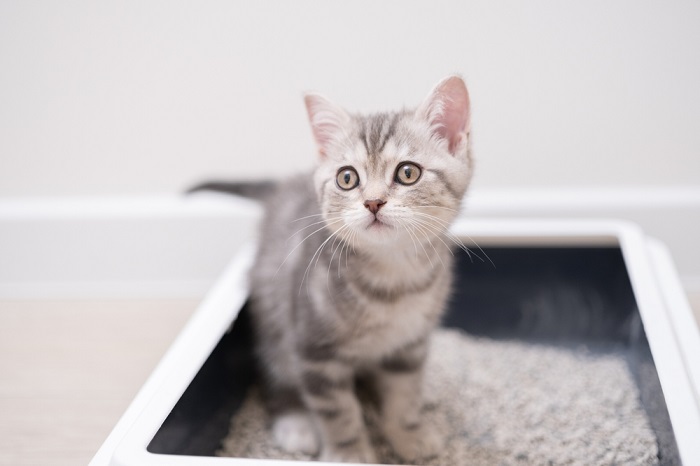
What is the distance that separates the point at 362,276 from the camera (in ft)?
3.49

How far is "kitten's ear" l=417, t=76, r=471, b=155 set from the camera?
965 millimetres

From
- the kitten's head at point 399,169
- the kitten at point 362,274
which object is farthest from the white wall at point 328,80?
the kitten's head at point 399,169

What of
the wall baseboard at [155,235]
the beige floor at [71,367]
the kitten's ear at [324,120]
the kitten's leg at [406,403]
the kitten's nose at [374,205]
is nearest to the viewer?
the kitten's nose at [374,205]

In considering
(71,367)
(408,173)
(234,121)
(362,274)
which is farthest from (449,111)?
(71,367)

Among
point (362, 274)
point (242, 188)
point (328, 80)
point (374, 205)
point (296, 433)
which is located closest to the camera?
point (374, 205)

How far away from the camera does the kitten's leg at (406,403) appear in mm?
1160

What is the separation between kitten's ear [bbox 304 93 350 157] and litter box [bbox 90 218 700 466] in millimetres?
398

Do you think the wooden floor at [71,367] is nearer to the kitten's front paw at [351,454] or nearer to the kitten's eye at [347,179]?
the kitten's front paw at [351,454]

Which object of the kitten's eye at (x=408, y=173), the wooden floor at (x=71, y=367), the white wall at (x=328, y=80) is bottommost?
the wooden floor at (x=71, y=367)

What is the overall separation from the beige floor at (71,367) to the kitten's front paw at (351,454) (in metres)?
0.49

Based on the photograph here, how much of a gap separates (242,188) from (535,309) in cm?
75

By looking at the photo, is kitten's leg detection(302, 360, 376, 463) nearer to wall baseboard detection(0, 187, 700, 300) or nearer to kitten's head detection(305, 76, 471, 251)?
kitten's head detection(305, 76, 471, 251)

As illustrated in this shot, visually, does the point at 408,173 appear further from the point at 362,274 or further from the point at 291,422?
the point at 291,422

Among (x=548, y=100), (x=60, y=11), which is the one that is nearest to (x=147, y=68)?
(x=60, y=11)
